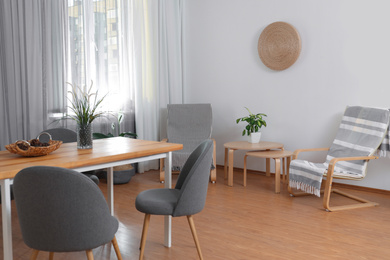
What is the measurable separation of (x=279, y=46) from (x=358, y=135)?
144 cm

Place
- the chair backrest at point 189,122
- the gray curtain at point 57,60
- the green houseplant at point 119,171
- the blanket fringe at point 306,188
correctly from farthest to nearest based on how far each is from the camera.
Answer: the chair backrest at point 189,122 → the green houseplant at point 119,171 → the gray curtain at point 57,60 → the blanket fringe at point 306,188

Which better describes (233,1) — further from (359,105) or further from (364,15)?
(359,105)

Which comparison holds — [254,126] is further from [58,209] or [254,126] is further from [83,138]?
[58,209]

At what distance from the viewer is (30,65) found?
3.93 meters

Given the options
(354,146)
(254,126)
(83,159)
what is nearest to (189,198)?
(83,159)

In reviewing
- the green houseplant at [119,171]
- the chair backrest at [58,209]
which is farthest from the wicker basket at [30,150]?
the green houseplant at [119,171]

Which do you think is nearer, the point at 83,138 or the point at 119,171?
the point at 83,138

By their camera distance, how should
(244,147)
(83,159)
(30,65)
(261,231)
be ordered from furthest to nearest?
(244,147)
(30,65)
(261,231)
(83,159)

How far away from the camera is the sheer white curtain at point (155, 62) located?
5070 millimetres

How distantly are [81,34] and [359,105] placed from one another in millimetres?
3105

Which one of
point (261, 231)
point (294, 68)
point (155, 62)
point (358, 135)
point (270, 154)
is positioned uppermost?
point (155, 62)

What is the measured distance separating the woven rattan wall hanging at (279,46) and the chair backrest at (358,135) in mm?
955

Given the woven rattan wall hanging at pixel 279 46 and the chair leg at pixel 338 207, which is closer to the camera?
the chair leg at pixel 338 207

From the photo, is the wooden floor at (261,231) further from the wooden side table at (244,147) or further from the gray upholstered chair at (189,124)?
the gray upholstered chair at (189,124)
